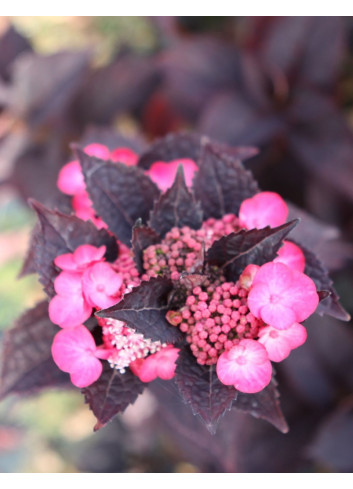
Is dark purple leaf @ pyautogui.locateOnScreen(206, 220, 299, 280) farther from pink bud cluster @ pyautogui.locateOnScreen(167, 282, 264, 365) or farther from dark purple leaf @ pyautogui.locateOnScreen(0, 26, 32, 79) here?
dark purple leaf @ pyautogui.locateOnScreen(0, 26, 32, 79)

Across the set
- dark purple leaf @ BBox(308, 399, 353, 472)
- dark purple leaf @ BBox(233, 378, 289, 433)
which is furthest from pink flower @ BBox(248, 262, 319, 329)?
dark purple leaf @ BBox(308, 399, 353, 472)

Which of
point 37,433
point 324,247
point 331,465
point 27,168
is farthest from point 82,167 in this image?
point 37,433

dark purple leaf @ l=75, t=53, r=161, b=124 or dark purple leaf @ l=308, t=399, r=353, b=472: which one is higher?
dark purple leaf @ l=75, t=53, r=161, b=124

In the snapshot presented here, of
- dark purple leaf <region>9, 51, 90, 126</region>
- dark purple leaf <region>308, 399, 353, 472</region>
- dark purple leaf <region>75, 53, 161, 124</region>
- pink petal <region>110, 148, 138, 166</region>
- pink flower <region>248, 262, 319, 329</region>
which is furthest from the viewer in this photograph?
dark purple leaf <region>75, 53, 161, 124</region>

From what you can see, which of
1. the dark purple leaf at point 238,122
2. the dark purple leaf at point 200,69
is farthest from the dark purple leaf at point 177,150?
the dark purple leaf at point 200,69

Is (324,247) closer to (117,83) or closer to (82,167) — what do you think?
(82,167)

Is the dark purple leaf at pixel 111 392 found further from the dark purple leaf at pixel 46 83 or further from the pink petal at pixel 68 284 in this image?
the dark purple leaf at pixel 46 83
